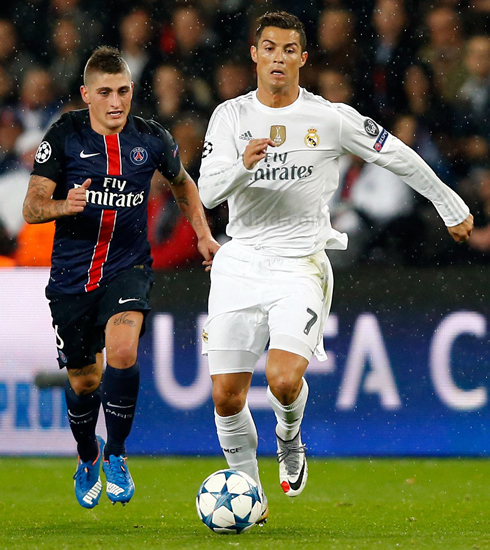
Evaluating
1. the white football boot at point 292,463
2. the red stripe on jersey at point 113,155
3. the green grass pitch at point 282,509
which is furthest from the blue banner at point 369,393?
the red stripe on jersey at point 113,155

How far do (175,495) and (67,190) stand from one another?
80.2 inches

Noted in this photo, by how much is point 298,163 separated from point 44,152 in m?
1.34

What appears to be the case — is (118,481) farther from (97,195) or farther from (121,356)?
(97,195)

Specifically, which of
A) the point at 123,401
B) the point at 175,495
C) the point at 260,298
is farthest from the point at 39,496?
the point at 260,298

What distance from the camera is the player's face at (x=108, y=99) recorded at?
5.79m

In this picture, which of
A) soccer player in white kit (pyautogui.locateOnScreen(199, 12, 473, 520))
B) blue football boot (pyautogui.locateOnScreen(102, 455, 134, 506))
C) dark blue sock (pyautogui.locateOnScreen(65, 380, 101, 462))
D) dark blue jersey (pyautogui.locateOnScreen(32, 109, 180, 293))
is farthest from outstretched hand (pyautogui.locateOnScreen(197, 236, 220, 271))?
blue football boot (pyautogui.locateOnScreen(102, 455, 134, 506))

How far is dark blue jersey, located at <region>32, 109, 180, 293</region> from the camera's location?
5824 millimetres

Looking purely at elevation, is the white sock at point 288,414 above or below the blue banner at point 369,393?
above

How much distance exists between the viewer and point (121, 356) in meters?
5.61

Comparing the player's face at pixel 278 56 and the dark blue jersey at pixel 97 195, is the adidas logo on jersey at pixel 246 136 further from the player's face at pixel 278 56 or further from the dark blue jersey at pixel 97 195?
the dark blue jersey at pixel 97 195

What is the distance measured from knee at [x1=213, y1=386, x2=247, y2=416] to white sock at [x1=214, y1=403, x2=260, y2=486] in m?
0.04

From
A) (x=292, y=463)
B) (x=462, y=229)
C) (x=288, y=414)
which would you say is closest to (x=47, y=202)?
(x=288, y=414)

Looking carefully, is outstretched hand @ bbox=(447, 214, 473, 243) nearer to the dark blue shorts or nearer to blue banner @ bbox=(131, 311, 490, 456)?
the dark blue shorts

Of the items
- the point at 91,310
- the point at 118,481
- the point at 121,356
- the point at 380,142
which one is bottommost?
the point at 118,481
